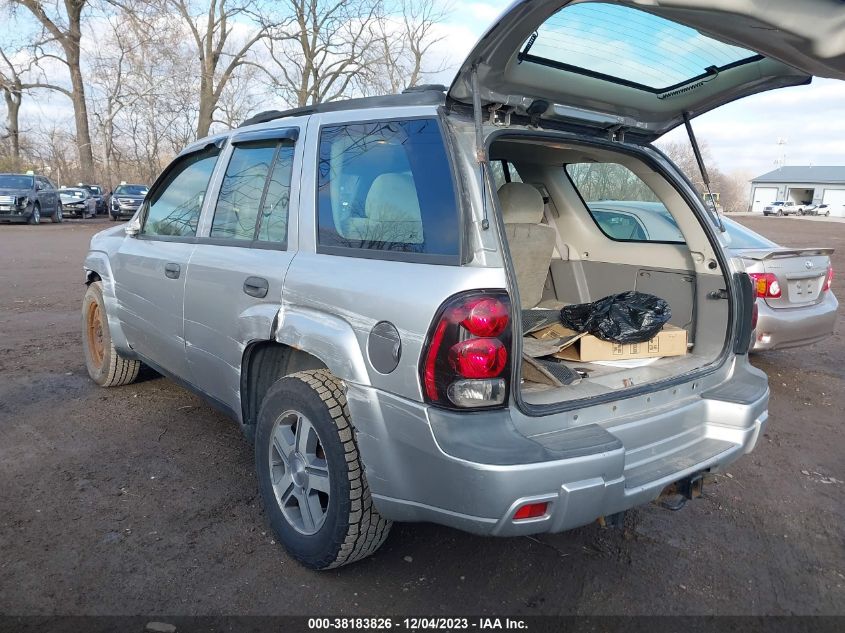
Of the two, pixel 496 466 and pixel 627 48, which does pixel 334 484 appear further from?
pixel 627 48

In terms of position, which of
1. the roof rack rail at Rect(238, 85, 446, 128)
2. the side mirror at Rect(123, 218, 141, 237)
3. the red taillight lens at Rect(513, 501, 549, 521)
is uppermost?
the roof rack rail at Rect(238, 85, 446, 128)

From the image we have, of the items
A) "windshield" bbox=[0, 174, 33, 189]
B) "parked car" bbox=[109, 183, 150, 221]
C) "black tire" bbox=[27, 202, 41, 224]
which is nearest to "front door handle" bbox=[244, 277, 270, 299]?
"windshield" bbox=[0, 174, 33, 189]

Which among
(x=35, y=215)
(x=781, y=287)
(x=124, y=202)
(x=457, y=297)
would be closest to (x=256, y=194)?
(x=457, y=297)

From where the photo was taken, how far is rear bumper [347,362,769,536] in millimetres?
2154

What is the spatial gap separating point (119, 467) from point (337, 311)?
6.73ft

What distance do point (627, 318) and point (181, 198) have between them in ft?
9.28

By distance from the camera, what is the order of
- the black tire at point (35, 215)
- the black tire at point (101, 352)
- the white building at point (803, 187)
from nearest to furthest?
the black tire at point (101, 352) → the black tire at point (35, 215) → the white building at point (803, 187)

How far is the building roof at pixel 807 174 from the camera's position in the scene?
8088cm

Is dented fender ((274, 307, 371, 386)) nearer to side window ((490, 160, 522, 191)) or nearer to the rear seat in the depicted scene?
the rear seat

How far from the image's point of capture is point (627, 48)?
2.64m

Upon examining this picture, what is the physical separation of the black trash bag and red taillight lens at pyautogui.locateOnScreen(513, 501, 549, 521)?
1.27 m

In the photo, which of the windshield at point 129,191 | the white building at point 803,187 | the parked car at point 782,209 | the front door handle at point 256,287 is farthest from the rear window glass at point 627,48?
the white building at point 803,187

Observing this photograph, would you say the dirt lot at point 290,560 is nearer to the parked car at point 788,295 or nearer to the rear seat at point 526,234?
the parked car at point 788,295

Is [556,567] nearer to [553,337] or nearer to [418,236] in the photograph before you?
[553,337]
